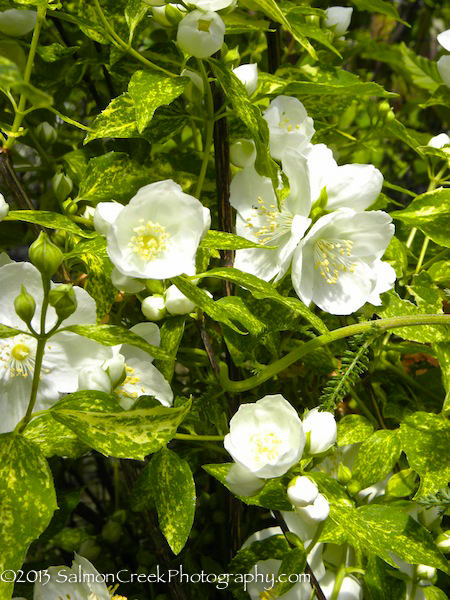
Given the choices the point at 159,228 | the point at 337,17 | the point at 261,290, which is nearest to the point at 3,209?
the point at 159,228

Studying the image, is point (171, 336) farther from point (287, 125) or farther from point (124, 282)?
point (287, 125)

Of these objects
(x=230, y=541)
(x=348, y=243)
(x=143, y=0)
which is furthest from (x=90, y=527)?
(x=143, y=0)

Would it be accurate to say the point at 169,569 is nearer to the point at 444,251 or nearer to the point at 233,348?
the point at 233,348

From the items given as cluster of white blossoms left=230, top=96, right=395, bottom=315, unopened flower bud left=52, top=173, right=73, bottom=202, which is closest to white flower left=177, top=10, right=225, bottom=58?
cluster of white blossoms left=230, top=96, right=395, bottom=315

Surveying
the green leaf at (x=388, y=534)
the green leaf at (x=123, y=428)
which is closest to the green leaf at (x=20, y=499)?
the green leaf at (x=123, y=428)

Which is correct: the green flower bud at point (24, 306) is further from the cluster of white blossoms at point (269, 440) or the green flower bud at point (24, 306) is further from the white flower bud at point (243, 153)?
the white flower bud at point (243, 153)

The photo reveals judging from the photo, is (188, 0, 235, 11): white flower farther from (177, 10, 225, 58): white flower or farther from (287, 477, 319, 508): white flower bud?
(287, 477, 319, 508): white flower bud
